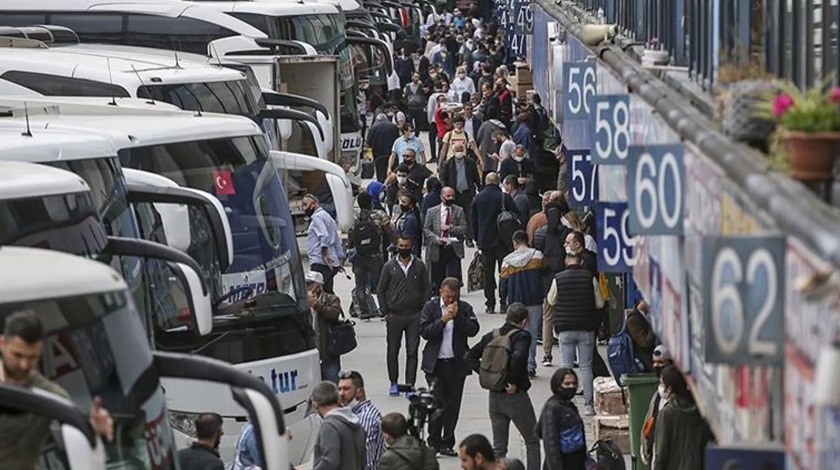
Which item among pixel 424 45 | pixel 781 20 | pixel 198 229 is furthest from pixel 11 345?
pixel 424 45

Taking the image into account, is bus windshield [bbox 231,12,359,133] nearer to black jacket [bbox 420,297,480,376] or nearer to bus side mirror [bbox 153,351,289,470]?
black jacket [bbox 420,297,480,376]

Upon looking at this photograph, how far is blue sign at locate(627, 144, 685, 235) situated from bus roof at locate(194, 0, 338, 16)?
22092 mm

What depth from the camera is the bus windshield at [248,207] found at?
17062 millimetres

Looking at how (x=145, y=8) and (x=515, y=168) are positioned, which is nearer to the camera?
(x=515, y=168)

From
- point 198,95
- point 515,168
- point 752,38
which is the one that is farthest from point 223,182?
point 515,168

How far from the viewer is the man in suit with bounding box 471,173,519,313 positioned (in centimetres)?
2559

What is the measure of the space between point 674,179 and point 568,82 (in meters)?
8.29

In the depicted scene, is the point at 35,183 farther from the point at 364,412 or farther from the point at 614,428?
the point at 614,428

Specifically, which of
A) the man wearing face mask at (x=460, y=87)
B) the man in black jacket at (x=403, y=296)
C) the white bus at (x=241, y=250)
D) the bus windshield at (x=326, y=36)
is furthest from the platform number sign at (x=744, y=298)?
the man wearing face mask at (x=460, y=87)

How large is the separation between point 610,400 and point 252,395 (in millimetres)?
9274

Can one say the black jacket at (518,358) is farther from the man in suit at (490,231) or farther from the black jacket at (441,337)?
the man in suit at (490,231)

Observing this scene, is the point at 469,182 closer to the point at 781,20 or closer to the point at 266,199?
the point at 266,199

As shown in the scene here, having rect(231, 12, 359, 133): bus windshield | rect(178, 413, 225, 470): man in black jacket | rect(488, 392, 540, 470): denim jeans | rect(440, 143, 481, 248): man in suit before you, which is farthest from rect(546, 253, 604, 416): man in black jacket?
rect(231, 12, 359, 133): bus windshield

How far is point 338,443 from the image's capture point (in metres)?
14.6
